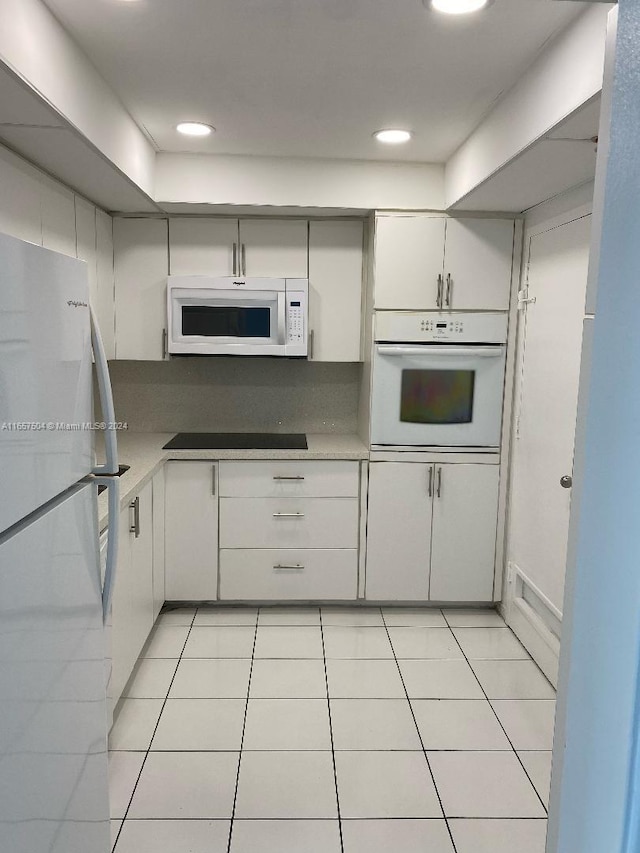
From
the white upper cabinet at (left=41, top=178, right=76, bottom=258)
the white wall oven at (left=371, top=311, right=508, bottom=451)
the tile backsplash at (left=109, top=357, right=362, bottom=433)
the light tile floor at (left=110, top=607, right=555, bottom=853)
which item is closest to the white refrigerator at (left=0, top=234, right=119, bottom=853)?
the light tile floor at (left=110, top=607, right=555, bottom=853)

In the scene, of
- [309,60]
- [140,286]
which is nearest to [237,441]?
[140,286]

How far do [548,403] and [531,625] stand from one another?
1.08m

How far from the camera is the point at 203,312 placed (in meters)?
3.44

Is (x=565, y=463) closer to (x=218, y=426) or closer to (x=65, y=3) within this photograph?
(x=218, y=426)

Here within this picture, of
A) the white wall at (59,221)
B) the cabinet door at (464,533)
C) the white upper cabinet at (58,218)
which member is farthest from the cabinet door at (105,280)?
the cabinet door at (464,533)

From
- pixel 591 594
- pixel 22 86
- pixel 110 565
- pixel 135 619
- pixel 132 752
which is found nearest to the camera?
pixel 591 594

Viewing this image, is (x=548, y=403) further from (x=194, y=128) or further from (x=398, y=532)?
(x=194, y=128)

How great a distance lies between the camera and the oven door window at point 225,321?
11.3ft

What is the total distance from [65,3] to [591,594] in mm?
1954

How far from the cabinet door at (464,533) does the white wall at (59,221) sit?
1.99m

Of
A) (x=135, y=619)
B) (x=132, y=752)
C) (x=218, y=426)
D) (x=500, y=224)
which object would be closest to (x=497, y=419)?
(x=500, y=224)

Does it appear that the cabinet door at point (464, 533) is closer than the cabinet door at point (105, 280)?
No

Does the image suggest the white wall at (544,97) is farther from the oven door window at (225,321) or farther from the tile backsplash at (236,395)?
the tile backsplash at (236,395)

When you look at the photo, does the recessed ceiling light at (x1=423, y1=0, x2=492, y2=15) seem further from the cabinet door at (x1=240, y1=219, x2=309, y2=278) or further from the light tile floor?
the light tile floor
